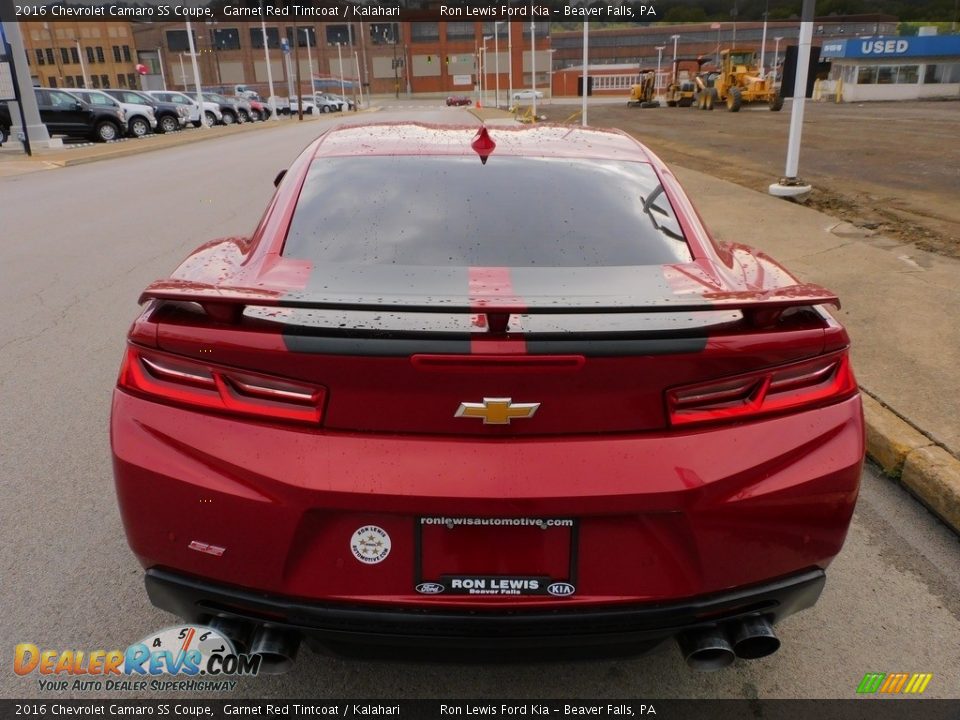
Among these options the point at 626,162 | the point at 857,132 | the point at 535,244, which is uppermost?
the point at 626,162

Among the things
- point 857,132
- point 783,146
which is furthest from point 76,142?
point 857,132

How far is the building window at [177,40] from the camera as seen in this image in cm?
11281

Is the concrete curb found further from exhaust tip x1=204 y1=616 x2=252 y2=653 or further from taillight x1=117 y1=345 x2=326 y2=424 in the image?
exhaust tip x1=204 y1=616 x2=252 y2=653

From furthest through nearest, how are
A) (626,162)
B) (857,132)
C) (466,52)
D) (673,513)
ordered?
(466,52) → (857,132) → (626,162) → (673,513)

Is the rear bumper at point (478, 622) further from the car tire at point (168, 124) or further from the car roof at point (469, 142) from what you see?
the car tire at point (168, 124)

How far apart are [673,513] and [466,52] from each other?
12881cm

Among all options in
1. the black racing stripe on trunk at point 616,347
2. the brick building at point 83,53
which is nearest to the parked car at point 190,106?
the black racing stripe on trunk at point 616,347

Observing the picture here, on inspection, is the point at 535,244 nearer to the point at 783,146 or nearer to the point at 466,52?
the point at 783,146

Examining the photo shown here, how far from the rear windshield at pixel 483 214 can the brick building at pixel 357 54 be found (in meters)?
117

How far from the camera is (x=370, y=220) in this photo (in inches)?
108

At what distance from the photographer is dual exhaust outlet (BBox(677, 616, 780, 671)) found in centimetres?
203

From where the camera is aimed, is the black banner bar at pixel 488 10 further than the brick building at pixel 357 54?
No

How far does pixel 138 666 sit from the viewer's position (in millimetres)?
2510

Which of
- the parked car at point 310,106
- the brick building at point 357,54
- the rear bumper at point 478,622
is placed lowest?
the parked car at point 310,106
